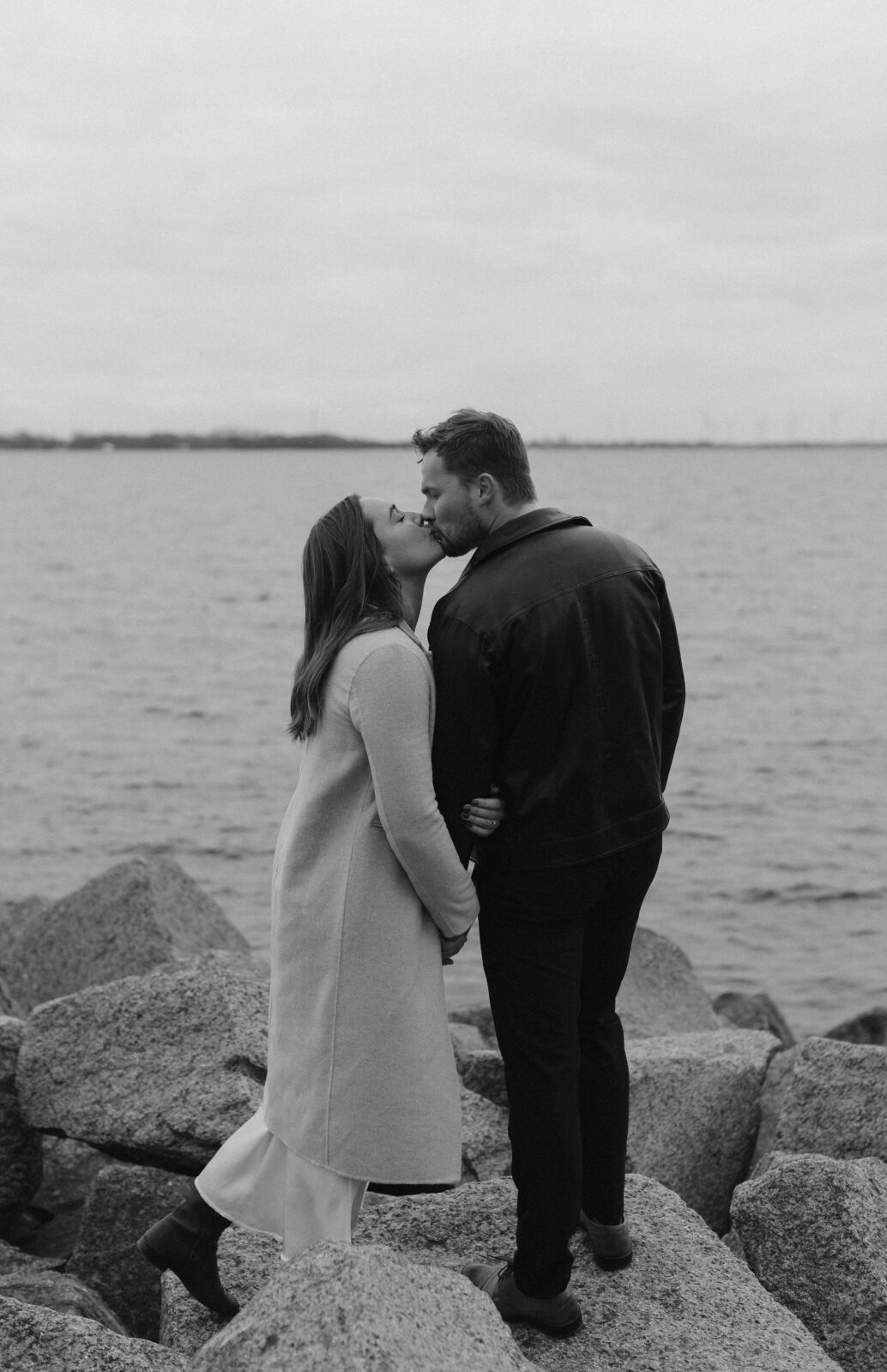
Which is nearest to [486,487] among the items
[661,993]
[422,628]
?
[661,993]

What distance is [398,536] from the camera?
12.2 feet

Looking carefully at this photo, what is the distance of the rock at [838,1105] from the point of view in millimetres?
5348

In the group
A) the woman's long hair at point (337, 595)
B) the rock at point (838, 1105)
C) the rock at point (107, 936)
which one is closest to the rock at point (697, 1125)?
the rock at point (838, 1105)

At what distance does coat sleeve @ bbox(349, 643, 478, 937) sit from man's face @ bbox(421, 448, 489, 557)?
376 mm

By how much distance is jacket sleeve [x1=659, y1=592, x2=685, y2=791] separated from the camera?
159 inches

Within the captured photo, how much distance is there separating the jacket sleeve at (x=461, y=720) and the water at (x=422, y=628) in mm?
7752

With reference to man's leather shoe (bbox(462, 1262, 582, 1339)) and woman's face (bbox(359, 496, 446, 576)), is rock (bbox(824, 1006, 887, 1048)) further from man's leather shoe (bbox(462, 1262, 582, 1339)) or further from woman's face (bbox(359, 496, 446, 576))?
woman's face (bbox(359, 496, 446, 576))

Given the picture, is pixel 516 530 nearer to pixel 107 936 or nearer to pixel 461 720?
pixel 461 720

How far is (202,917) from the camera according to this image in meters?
8.73

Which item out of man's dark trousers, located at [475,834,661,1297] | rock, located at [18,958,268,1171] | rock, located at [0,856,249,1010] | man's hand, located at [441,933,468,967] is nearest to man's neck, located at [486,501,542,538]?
man's dark trousers, located at [475,834,661,1297]

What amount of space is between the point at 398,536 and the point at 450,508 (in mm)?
155

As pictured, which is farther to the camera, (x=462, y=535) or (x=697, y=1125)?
(x=697, y=1125)

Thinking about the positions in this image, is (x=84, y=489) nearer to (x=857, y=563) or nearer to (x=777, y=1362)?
(x=857, y=563)

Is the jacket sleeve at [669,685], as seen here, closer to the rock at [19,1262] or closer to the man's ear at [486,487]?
the man's ear at [486,487]
